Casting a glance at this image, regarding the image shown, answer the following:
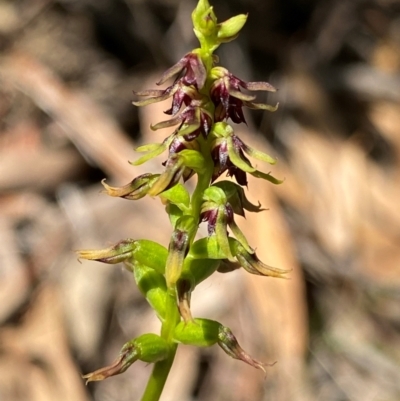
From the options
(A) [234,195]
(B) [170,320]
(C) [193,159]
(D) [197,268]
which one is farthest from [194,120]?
(B) [170,320]

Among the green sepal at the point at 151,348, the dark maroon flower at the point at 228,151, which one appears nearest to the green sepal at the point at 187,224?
the dark maroon flower at the point at 228,151

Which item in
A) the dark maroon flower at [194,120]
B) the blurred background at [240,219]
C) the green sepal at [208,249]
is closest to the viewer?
the dark maroon flower at [194,120]

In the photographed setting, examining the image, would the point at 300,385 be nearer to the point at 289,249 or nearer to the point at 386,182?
the point at 289,249

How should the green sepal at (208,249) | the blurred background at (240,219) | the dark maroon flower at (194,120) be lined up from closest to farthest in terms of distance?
the dark maroon flower at (194,120) < the green sepal at (208,249) < the blurred background at (240,219)

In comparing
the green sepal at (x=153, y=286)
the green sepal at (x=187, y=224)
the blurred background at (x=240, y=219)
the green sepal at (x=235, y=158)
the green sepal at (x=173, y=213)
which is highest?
the green sepal at (x=235, y=158)

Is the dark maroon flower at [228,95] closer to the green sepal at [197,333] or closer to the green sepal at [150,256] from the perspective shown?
the green sepal at [150,256]

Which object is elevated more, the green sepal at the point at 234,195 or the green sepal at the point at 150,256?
the green sepal at the point at 234,195
